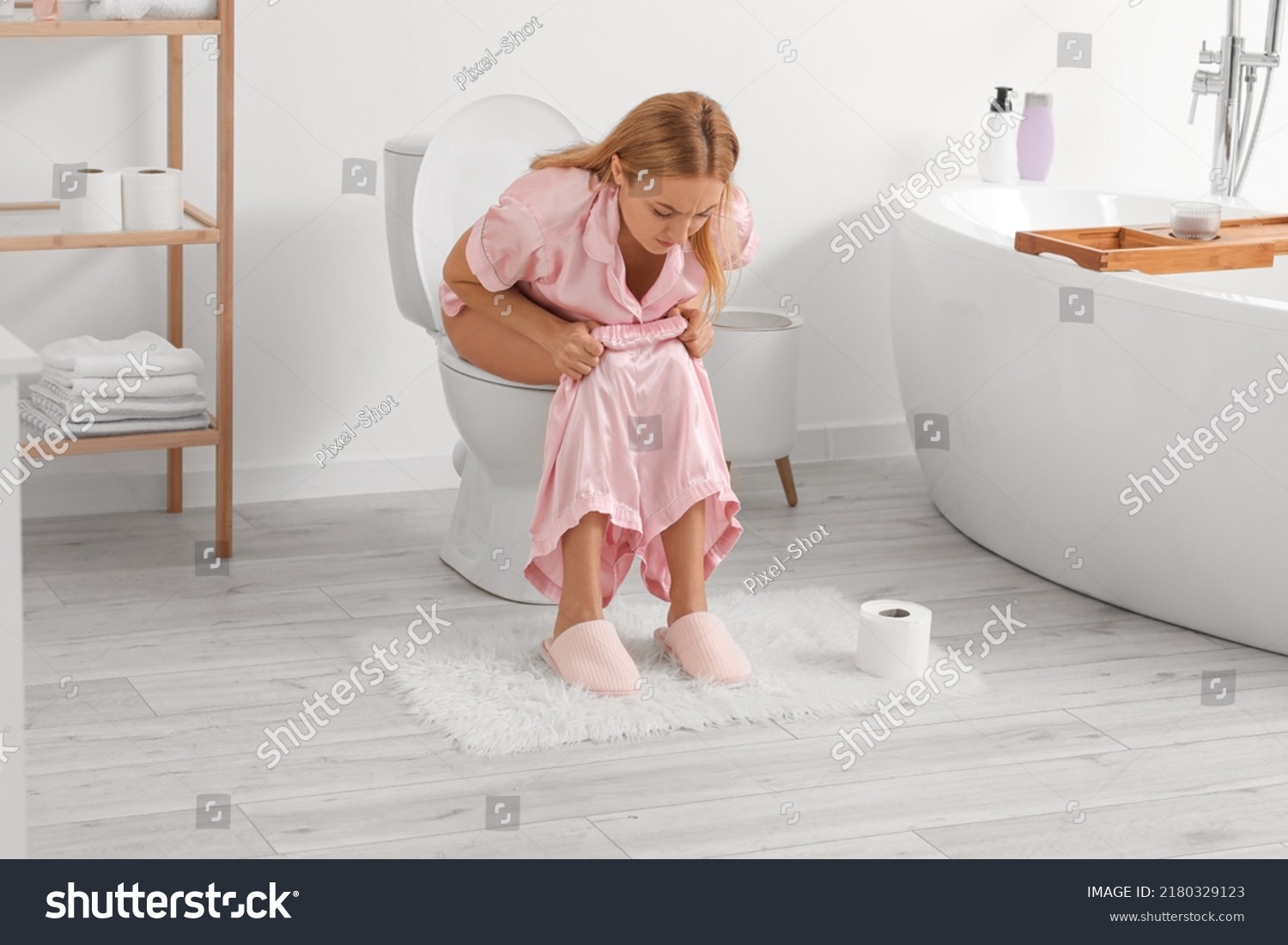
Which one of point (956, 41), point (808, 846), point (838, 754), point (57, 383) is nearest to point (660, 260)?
point (838, 754)

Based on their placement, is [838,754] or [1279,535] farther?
[1279,535]

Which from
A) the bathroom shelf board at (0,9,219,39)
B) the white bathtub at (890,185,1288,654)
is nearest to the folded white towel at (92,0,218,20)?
the bathroom shelf board at (0,9,219,39)

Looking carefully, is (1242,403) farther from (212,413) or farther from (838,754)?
(212,413)

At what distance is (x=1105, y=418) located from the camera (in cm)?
243

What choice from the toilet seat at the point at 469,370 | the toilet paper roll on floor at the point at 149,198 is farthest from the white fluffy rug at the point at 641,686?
the toilet paper roll on floor at the point at 149,198

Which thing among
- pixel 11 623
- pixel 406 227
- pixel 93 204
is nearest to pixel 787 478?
pixel 406 227

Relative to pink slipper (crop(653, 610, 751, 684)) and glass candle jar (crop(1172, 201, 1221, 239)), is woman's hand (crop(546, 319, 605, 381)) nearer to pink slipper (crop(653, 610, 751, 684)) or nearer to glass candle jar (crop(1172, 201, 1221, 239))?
pink slipper (crop(653, 610, 751, 684))

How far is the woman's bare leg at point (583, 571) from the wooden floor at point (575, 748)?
241 mm

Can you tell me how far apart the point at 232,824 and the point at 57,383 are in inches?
42.4

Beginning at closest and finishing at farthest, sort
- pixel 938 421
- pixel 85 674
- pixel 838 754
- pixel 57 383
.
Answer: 1. pixel 838 754
2. pixel 85 674
3. pixel 57 383
4. pixel 938 421

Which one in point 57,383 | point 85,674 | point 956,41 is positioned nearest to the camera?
point 85,674

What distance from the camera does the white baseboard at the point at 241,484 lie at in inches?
112
